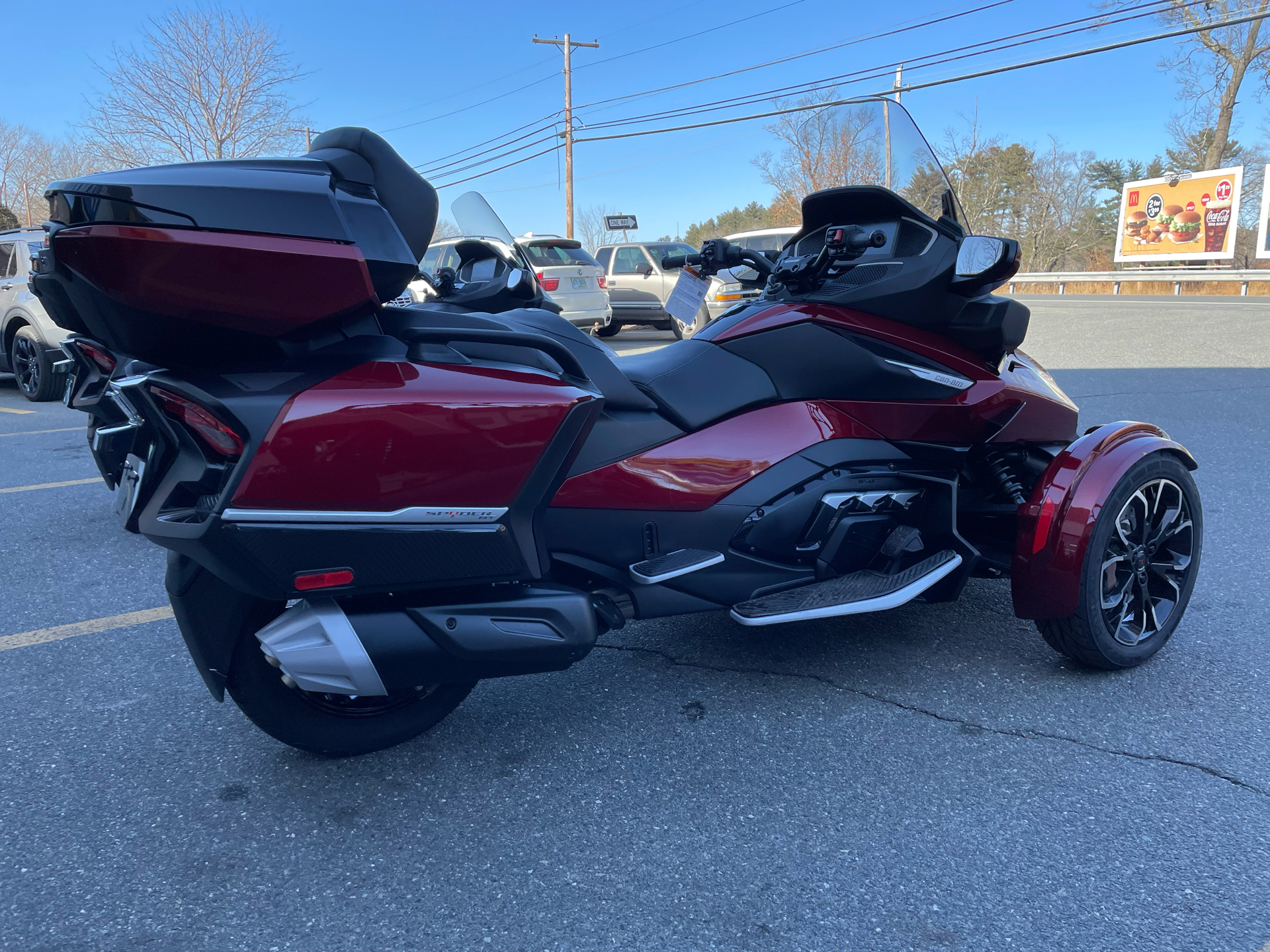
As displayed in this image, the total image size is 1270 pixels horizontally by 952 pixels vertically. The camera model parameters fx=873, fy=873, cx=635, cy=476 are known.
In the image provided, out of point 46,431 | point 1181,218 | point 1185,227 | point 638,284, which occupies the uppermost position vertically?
point 1181,218

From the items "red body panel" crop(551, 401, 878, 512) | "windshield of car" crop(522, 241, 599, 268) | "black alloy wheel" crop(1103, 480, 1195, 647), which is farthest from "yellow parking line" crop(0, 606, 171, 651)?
"windshield of car" crop(522, 241, 599, 268)

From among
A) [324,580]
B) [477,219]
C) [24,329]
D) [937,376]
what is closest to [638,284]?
[24,329]

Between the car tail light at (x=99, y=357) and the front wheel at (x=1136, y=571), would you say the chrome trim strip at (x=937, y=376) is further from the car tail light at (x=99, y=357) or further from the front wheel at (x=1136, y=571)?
the car tail light at (x=99, y=357)

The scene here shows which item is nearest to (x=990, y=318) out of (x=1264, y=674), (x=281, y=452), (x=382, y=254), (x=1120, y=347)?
(x=1264, y=674)

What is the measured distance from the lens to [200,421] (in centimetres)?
177

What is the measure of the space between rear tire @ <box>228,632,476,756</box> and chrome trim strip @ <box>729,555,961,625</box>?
827 millimetres

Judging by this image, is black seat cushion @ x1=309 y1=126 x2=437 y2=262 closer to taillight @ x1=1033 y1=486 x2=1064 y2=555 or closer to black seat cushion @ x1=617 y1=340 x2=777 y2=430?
black seat cushion @ x1=617 y1=340 x2=777 y2=430

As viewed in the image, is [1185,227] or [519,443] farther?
[1185,227]

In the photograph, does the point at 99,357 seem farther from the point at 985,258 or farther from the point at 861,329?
the point at 985,258

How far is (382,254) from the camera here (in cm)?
185

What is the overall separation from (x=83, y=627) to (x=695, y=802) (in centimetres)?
252

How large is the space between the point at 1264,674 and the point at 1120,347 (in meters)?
10.3

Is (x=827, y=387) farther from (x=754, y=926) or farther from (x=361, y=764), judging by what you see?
(x=361, y=764)

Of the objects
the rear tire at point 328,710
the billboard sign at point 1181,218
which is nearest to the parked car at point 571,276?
the rear tire at point 328,710
